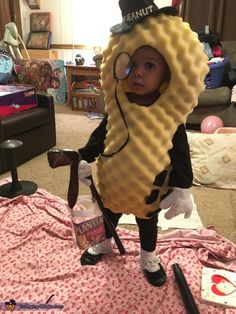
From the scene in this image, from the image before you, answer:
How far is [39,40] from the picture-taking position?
4164 millimetres

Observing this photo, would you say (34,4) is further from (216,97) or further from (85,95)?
(216,97)

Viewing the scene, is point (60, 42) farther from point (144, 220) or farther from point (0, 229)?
point (144, 220)

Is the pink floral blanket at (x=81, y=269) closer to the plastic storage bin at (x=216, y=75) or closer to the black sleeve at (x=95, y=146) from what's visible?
the black sleeve at (x=95, y=146)

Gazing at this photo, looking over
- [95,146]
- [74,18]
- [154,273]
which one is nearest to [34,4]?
[74,18]

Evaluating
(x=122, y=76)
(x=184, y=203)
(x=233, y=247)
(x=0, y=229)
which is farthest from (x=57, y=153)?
(x=233, y=247)

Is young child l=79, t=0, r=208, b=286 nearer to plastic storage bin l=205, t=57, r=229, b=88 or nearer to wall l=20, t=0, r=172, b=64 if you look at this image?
plastic storage bin l=205, t=57, r=229, b=88

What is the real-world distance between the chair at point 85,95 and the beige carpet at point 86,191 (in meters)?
0.88

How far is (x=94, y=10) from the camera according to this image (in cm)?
379

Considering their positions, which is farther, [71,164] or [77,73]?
[77,73]

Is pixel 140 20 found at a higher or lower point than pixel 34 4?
lower

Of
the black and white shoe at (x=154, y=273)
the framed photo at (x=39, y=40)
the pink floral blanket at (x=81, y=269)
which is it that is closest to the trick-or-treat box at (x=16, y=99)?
the pink floral blanket at (x=81, y=269)

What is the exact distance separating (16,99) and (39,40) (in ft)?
7.75

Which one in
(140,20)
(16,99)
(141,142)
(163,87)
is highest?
(140,20)

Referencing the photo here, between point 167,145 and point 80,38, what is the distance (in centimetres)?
355
